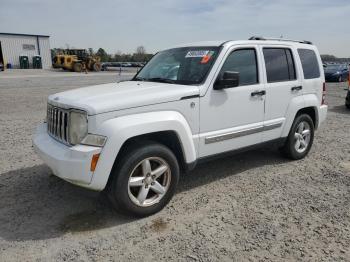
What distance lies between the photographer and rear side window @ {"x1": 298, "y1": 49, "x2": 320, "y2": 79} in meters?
5.36

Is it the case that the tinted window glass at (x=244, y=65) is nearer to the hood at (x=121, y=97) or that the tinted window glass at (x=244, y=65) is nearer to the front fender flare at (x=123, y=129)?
the hood at (x=121, y=97)

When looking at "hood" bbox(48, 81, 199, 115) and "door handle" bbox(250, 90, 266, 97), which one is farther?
"door handle" bbox(250, 90, 266, 97)

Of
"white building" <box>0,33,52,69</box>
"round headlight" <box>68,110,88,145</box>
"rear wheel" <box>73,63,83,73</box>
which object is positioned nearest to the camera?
"round headlight" <box>68,110,88,145</box>

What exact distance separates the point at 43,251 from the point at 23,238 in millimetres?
342

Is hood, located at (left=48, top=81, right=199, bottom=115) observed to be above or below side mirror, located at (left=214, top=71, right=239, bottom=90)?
below

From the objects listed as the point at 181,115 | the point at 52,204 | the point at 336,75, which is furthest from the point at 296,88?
the point at 336,75

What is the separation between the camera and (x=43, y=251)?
2984 millimetres

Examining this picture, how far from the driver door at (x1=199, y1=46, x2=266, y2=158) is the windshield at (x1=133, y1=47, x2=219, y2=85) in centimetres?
19

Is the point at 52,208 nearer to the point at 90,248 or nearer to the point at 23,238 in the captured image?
the point at 23,238

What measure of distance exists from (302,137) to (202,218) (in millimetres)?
2830

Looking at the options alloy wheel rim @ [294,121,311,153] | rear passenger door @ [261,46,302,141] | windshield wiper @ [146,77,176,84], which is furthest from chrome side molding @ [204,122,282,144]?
windshield wiper @ [146,77,176,84]

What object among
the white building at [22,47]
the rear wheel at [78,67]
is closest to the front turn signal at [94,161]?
the rear wheel at [78,67]

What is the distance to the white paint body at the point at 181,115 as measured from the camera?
10.4 feet

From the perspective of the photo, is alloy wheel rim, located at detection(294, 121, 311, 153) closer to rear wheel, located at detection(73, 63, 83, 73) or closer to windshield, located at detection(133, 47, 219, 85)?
windshield, located at detection(133, 47, 219, 85)
